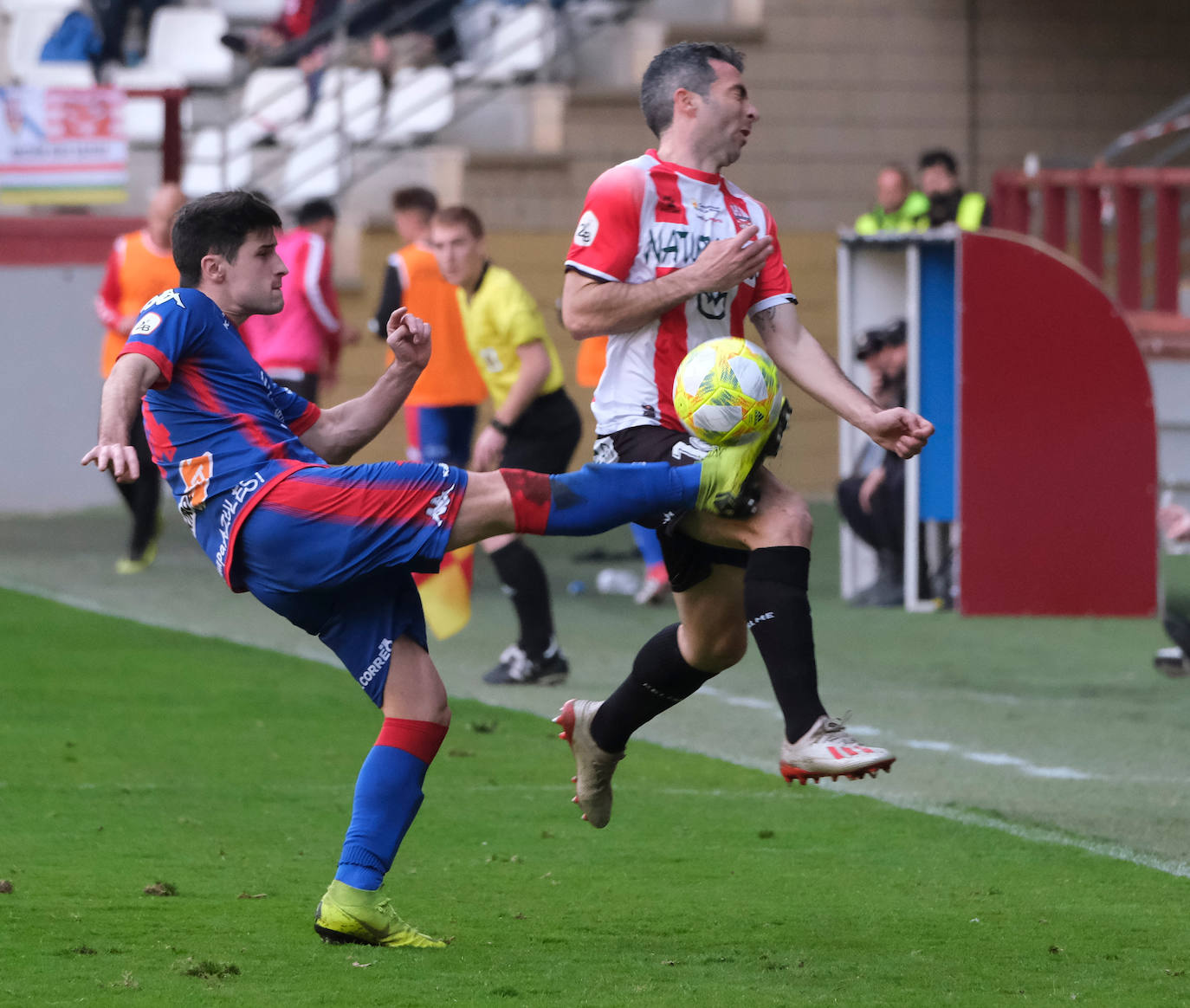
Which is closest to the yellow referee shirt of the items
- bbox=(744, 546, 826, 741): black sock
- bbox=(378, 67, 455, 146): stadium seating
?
bbox=(744, 546, 826, 741): black sock

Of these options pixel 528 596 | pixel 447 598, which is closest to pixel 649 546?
pixel 447 598

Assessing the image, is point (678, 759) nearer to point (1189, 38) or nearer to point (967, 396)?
point (967, 396)

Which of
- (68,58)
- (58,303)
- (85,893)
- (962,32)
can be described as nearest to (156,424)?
(85,893)

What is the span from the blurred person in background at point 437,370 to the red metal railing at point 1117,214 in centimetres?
561

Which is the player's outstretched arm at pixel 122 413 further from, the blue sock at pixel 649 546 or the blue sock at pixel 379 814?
the blue sock at pixel 649 546

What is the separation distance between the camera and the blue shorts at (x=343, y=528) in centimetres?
464

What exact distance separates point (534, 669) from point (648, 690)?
365 centimetres

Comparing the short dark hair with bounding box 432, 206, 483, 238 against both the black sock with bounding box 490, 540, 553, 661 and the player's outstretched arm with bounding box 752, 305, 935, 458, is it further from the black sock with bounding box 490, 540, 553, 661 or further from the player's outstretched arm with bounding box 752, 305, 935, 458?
the player's outstretched arm with bounding box 752, 305, 935, 458

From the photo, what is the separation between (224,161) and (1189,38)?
28.8 feet

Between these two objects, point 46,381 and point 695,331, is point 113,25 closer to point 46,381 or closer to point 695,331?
point 46,381

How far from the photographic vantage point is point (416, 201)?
1179 cm

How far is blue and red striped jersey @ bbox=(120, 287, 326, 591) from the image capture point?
4.70 m

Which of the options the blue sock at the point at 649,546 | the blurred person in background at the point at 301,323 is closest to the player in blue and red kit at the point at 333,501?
the blue sock at the point at 649,546

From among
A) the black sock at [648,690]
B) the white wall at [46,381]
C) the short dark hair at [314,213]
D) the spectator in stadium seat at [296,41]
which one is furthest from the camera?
the spectator in stadium seat at [296,41]
